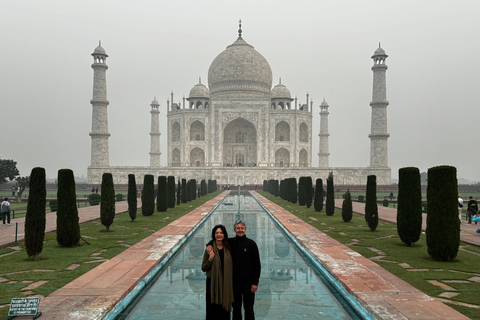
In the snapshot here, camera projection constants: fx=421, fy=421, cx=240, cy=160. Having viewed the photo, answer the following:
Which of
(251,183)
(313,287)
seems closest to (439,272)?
(313,287)

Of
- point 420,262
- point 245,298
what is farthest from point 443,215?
point 245,298

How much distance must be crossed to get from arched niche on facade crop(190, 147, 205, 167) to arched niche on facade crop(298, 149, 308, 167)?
11208 millimetres

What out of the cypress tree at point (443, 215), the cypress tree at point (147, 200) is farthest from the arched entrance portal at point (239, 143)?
the cypress tree at point (443, 215)

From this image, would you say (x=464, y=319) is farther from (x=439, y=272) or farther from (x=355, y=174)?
(x=355, y=174)

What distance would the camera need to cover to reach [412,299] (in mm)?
4672

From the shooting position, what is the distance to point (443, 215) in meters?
7.20

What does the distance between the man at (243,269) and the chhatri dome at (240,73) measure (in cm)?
4580

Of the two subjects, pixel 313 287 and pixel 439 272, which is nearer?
pixel 313 287

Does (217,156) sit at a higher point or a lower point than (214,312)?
higher

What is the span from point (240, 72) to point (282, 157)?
36.2 feet

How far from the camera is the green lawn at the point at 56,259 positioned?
5320 mm

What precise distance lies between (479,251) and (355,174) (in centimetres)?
3418

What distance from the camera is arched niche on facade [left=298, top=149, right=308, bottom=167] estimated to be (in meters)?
48.4

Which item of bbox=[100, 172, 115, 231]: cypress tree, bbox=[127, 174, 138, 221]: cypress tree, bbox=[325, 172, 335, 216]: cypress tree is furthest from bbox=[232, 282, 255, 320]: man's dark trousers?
bbox=[325, 172, 335, 216]: cypress tree
